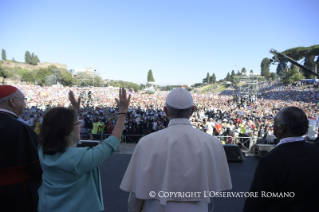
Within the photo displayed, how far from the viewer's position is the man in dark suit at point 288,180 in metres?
1.43

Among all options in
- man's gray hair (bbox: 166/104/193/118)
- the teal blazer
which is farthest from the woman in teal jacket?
man's gray hair (bbox: 166/104/193/118)

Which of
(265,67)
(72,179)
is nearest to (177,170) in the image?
(72,179)

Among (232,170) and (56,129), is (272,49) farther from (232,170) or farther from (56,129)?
(56,129)

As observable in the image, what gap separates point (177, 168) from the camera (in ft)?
4.60

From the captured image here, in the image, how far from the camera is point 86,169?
1354mm

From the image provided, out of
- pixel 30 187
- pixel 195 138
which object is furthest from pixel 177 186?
pixel 30 187

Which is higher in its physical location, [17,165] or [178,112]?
[178,112]

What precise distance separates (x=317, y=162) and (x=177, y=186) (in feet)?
3.30

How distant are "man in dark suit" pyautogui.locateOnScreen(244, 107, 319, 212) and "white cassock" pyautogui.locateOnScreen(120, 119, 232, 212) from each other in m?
0.29

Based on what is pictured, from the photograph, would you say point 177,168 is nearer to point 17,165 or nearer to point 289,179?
point 289,179

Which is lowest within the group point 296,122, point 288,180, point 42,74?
point 288,180

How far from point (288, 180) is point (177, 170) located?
77 centimetres

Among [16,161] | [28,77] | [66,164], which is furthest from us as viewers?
[28,77]

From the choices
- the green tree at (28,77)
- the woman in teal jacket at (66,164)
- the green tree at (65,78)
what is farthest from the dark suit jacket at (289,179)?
the green tree at (28,77)
